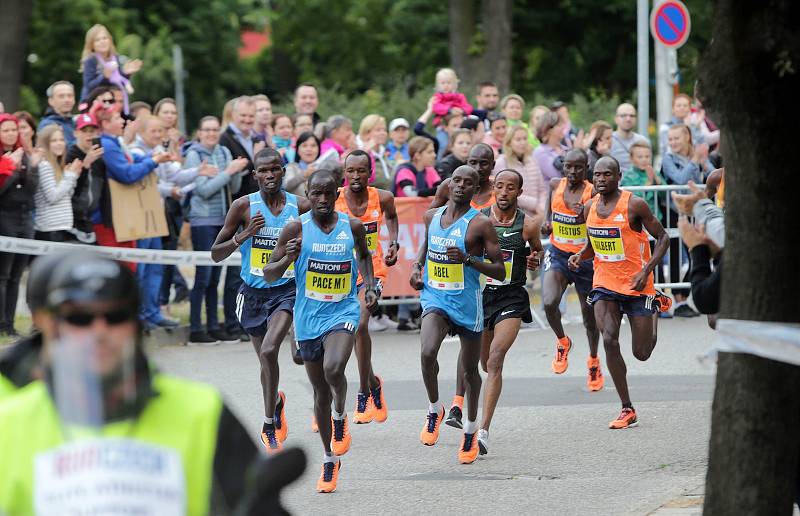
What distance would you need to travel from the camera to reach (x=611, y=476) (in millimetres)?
8656

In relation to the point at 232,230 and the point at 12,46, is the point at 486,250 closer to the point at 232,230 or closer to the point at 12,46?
the point at 232,230

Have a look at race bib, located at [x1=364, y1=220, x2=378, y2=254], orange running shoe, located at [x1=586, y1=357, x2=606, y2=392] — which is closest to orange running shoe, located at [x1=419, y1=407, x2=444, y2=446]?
race bib, located at [x1=364, y1=220, x2=378, y2=254]

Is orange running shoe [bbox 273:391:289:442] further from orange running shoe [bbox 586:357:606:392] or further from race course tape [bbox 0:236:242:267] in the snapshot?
race course tape [bbox 0:236:242:267]

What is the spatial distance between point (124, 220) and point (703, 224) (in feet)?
27.7

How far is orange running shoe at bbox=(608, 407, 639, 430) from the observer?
10.2 metres

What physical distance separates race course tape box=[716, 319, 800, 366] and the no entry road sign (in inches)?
513

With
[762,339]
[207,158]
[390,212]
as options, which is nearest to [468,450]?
[390,212]

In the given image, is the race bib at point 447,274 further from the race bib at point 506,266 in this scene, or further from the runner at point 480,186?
the runner at point 480,186

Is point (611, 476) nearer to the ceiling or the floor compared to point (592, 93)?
nearer to the floor

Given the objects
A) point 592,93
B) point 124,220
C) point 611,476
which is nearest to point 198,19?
point 592,93

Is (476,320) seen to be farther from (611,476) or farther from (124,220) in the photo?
(124,220)

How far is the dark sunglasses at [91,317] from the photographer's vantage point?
3090 mm

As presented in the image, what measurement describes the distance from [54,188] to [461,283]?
17.3ft

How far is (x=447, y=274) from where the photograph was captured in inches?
374
